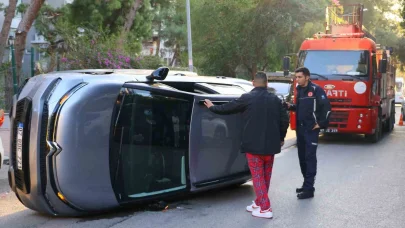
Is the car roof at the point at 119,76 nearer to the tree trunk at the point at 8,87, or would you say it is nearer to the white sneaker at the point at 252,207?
the white sneaker at the point at 252,207

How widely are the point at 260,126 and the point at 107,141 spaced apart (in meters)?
1.74

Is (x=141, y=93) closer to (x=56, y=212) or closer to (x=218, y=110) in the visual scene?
(x=218, y=110)

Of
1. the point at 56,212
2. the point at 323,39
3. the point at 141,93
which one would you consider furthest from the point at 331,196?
the point at 323,39

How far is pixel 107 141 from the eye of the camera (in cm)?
611

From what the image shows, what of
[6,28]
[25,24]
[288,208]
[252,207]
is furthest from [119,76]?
[6,28]

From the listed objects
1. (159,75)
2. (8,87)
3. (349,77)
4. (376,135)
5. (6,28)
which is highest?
(6,28)

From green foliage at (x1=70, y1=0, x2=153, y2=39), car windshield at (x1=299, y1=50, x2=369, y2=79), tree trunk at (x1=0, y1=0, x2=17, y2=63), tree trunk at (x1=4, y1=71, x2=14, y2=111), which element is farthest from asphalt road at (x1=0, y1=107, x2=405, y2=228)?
green foliage at (x1=70, y1=0, x2=153, y2=39)

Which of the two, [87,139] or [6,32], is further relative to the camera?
[6,32]

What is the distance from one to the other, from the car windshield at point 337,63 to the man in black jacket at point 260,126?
8.33 m

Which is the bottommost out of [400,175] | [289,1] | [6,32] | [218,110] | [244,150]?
[400,175]

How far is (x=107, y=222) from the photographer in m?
6.28

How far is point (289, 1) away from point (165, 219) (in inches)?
988

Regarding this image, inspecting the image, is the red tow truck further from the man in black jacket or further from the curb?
the man in black jacket

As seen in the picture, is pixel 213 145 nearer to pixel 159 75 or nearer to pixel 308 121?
pixel 159 75
